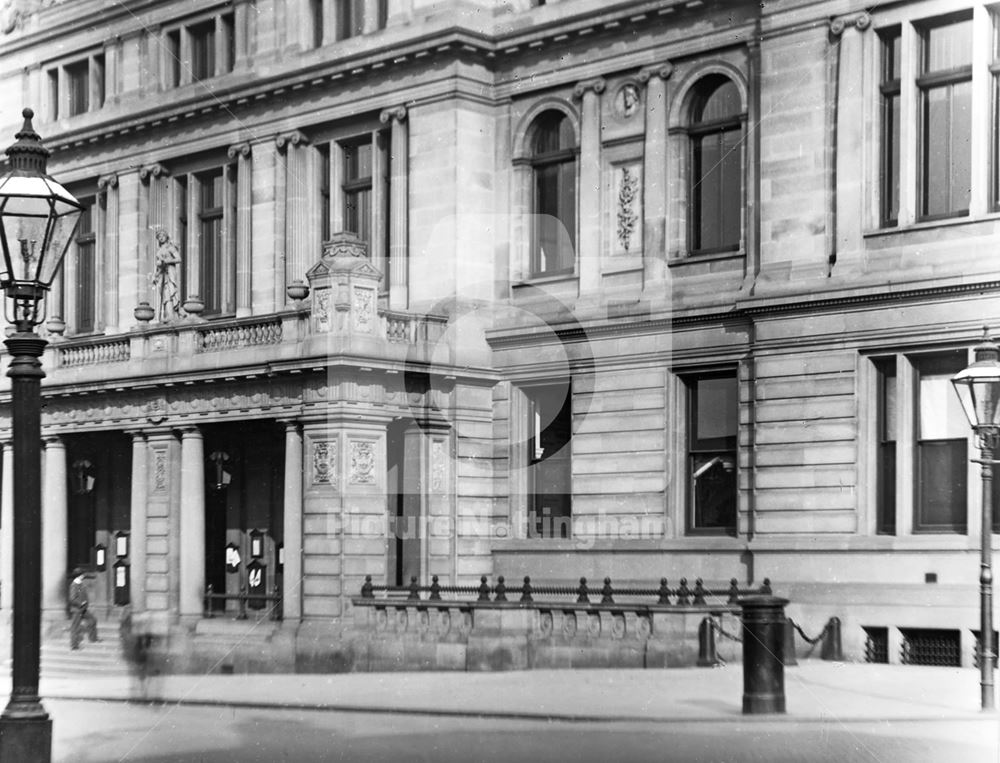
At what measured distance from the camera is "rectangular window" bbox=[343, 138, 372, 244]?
42.3 meters

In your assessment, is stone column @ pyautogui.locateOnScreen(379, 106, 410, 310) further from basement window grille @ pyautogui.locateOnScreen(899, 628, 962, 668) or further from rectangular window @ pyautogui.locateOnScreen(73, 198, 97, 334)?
basement window grille @ pyautogui.locateOnScreen(899, 628, 962, 668)

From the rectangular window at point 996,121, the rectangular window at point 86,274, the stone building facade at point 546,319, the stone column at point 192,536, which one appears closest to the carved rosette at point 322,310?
the stone building facade at point 546,319

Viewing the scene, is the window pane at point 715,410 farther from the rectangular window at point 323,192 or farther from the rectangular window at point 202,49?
the rectangular window at point 202,49

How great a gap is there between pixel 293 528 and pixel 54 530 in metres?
9.19

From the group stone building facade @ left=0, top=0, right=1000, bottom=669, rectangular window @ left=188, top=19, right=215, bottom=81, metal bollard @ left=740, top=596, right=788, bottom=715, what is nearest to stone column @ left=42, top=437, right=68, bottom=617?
stone building facade @ left=0, top=0, right=1000, bottom=669

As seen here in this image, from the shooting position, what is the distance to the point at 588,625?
3142 cm

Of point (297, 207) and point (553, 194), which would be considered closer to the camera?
point (553, 194)

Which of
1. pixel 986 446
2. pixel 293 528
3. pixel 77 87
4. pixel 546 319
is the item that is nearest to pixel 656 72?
pixel 546 319

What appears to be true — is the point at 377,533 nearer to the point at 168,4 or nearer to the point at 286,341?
the point at 286,341

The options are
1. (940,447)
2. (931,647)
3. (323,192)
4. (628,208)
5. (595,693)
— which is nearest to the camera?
(595,693)

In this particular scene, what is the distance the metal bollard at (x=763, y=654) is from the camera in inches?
867

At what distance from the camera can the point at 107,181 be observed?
48406mm

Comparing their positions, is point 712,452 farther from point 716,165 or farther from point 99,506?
point 99,506

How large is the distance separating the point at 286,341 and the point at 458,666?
8.20 metres
